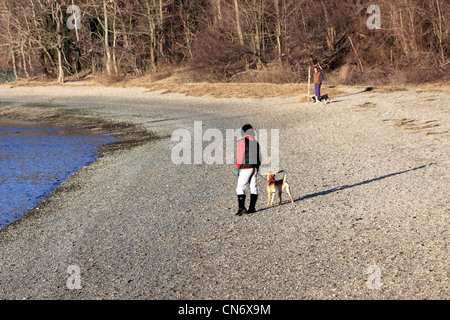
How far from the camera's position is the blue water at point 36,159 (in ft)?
43.6

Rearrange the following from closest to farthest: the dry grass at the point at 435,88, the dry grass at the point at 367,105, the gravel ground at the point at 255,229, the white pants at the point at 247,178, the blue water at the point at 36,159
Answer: the gravel ground at the point at 255,229, the white pants at the point at 247,178, the blue water at the point at 36,159, the dry grass at the point at 367,105, the dry grass at the point at 435,88

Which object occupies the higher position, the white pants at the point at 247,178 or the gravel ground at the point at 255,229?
the white pants at the point at 247,178

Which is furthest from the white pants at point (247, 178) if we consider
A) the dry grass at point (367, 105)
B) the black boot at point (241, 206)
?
the dry grass at point (367, 105)

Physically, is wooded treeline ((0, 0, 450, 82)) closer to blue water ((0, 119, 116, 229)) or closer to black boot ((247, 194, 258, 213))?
blue water ((0, 119, 116, 229))

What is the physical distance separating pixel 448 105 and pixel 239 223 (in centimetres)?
1486

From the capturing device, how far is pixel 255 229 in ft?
29.2

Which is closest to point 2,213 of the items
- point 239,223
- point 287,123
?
point 239,223

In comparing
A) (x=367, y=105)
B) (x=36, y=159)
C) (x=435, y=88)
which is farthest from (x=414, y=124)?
(x=36, y=159)

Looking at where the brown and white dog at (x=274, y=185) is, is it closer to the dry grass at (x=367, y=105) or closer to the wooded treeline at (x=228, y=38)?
the dry grass at (x=367, y=105)

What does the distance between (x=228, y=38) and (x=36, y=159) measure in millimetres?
26231

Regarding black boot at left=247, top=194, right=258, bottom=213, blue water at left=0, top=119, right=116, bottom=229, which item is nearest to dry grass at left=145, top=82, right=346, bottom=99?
blue water at left=0, top=119, right=116, bottom=229

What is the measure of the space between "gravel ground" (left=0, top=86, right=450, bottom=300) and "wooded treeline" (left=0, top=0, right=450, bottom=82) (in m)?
15.7

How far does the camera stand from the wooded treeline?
3228 centimetres

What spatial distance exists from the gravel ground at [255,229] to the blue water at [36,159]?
0.62 meters
